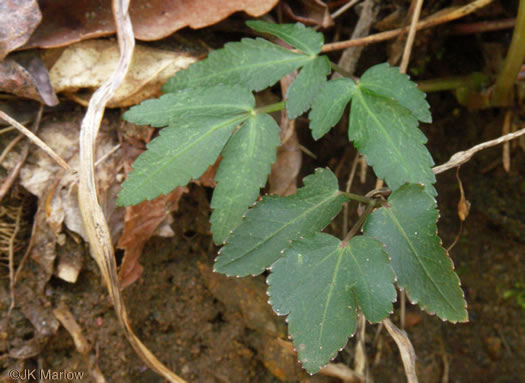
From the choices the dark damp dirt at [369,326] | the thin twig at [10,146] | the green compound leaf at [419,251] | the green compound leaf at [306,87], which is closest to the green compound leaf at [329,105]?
the green compound leaf at [306,87]

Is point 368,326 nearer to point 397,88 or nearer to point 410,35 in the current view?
point 397,88

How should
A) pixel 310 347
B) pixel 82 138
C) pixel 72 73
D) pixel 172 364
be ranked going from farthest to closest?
pixel 172 364
pixel 72 73
pixel 82 138
pixel 310 347

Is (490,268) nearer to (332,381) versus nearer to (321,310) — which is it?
(332,381)

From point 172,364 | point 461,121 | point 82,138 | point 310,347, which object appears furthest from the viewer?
point 461,121

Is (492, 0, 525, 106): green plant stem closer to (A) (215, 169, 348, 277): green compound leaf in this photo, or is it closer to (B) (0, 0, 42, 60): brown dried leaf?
(A) (215, 169, 348, 277): green compound leaf

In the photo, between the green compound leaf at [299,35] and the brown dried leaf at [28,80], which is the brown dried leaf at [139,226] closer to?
the brown dried leaf at [28,80]

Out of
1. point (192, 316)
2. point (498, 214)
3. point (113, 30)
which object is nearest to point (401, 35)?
point (498, 214)

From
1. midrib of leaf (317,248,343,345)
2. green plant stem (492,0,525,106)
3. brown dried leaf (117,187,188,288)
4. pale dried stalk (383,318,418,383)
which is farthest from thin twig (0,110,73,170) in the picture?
green plant stem (492,0,525,106)
